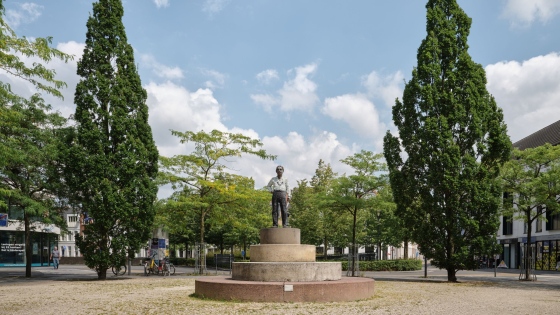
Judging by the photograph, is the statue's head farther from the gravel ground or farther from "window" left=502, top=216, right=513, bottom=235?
"window" left=502, top=216, right=513, bottom=235

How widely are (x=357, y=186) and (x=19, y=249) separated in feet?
100

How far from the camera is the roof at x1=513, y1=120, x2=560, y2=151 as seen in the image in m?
39.4

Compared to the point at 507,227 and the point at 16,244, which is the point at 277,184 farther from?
the point at 507,227

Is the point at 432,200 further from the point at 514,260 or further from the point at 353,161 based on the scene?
the point at 514,260

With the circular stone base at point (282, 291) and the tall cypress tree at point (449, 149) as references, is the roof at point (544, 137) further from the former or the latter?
the circular stone base at point (282, 291)

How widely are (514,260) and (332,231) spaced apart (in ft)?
63.7

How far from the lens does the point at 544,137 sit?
42219mm

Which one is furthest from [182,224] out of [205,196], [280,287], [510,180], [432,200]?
[510,180]

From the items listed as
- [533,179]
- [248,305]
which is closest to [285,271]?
[248,305]

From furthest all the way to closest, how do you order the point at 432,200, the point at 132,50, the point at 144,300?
the point at 132,50
the point at 432,200
the point at 144,300

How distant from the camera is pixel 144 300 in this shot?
12.5 metres

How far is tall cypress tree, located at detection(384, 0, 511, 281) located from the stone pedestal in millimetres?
9687

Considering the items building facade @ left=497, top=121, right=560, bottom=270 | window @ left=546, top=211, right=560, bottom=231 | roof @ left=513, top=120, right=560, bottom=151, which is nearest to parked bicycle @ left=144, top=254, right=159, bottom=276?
building facade @ left=497, top=121, right=560, bottom=270

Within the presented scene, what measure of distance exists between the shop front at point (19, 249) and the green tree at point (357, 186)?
80.2ft
